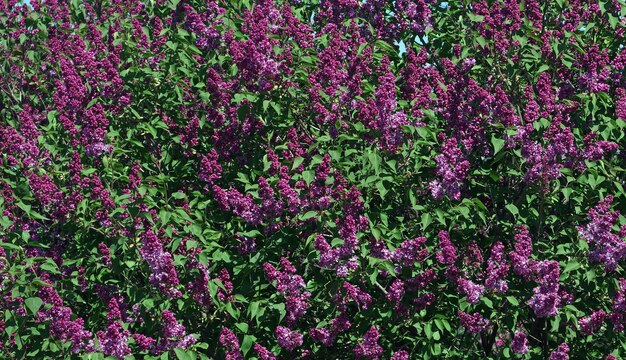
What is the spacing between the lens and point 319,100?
8195 mm

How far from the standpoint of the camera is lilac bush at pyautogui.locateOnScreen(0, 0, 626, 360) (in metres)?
7.41

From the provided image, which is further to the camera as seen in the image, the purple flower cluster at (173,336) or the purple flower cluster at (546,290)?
the purple flower cluster at (173,336)

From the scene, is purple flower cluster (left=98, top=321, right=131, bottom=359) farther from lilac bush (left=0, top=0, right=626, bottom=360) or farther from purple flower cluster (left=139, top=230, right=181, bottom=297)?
purple flower cluster (left=139, top=230, right=181, bottom=297)

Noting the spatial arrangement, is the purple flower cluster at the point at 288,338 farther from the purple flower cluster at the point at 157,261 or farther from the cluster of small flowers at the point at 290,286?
the purple flower cluster at the point at 157,261

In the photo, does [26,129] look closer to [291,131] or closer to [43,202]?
[43,202]

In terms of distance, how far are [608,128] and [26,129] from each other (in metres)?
4.34

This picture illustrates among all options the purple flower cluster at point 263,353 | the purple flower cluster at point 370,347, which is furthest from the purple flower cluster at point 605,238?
the purple flower cluster at point 263,353

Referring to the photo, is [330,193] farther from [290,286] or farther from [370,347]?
[370,347]

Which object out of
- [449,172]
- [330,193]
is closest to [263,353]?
[330,193]

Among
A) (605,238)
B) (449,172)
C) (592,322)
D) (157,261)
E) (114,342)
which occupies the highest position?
(449,172)

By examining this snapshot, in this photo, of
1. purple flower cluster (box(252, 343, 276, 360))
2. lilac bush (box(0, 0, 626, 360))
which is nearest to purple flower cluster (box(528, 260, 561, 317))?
lilac bush (box(0, 0, 626, 360))

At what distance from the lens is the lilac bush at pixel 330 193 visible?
7410mm

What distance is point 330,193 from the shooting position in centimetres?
752

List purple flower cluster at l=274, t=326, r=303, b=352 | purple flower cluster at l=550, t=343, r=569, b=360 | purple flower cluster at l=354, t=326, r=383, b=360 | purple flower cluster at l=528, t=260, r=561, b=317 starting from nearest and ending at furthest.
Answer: purple flower cluster at l=528, t=260, r=561, b=317, purple flower cluster at l=550, t=343, r=569, b=360, purple flower cluster at l=354, t=326, r=383, b=360, purple flower cluster at l=274, t=326, r=303, b=352
